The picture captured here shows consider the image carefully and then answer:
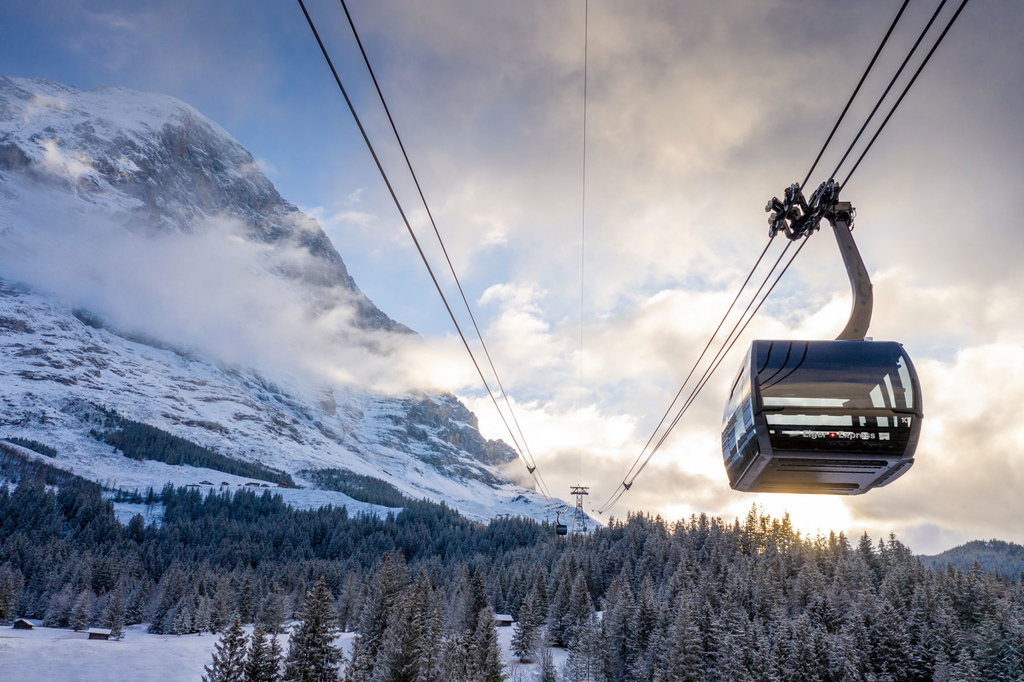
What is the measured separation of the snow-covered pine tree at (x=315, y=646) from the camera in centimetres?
5050

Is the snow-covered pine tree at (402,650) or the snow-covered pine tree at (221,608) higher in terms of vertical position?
the snow-covered pine tree at (402,650)

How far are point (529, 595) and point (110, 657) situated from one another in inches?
2279

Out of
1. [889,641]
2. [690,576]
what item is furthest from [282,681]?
[690,576]

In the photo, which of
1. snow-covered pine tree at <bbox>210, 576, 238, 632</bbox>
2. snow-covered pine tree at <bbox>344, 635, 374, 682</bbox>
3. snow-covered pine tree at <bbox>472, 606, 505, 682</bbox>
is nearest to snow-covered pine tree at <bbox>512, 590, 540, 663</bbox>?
snow-covered pine tree at <bbox>472, 606, 505, 682</bbox>

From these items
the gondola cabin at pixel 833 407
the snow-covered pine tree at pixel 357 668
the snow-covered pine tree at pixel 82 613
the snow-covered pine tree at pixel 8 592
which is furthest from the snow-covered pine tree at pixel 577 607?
the snow-covered pine tree at pixel 8 592

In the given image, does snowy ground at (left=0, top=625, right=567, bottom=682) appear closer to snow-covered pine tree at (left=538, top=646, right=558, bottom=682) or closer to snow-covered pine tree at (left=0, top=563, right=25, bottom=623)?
snow-covered pine tree at (left=0, top=563, right=25, bottom=623)

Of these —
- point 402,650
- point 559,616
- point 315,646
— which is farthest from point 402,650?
point 559,616

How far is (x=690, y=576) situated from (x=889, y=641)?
122 ft

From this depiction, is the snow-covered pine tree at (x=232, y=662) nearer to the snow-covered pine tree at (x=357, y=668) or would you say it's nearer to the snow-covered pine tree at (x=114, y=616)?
the snow-covered pine tree at (x=357, y=668)

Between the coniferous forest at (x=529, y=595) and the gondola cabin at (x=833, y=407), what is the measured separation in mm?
47593

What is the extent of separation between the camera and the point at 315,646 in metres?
51.6

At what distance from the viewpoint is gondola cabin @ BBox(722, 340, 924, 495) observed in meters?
11.4

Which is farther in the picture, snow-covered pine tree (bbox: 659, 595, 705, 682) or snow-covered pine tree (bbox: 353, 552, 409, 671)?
snow-covered pine tree (bbox: 353, 552, 409, 671)

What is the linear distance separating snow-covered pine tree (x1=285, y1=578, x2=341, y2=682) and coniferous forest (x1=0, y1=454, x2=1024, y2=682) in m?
0.16
